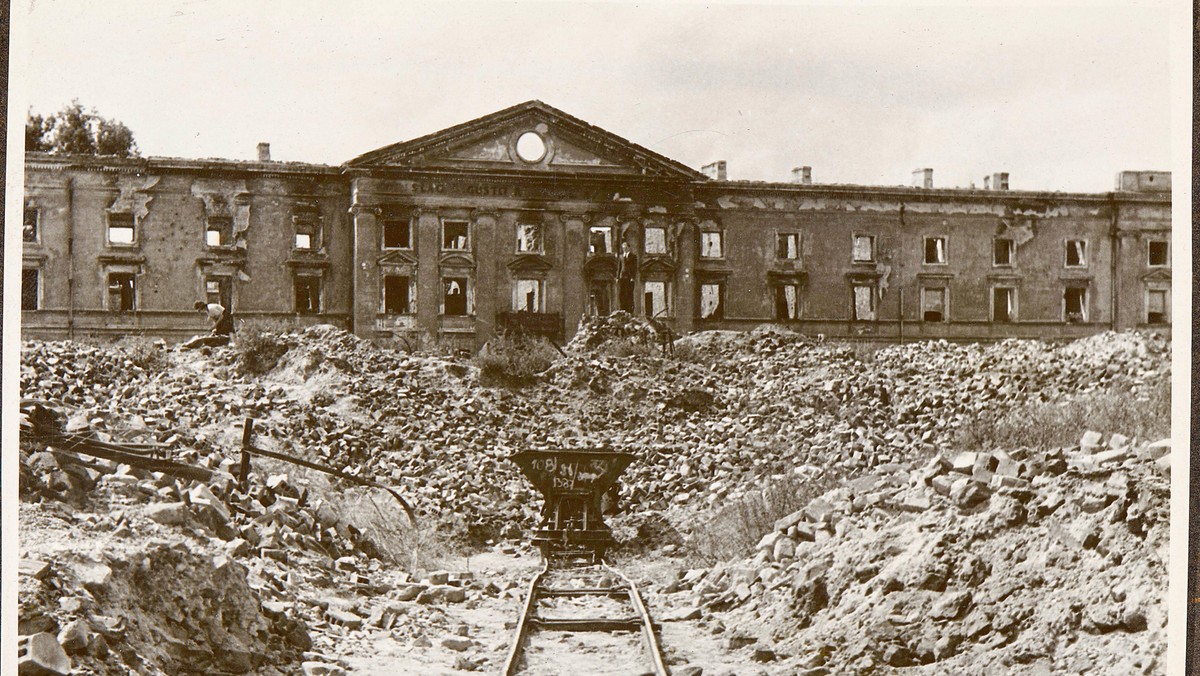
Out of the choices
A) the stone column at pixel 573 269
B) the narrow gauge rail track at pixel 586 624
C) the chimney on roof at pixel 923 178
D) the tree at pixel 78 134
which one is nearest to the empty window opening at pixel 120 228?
the tree at pixel 78 134

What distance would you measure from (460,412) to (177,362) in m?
2.49

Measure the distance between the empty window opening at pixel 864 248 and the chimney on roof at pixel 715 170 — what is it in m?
1.41

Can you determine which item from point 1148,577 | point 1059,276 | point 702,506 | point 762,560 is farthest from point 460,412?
point 1148,577

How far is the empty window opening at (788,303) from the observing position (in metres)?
8.78

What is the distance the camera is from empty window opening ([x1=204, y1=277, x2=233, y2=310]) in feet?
27.1

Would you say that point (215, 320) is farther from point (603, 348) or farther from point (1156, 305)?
point (1156, 305)

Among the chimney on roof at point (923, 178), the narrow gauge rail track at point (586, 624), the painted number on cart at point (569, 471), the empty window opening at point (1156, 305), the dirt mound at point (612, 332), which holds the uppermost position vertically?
the chimney on roof at point (923, 178)

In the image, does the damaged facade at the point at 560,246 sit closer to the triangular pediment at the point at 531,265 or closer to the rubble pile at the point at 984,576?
the triangular pediment at the point at 531,265

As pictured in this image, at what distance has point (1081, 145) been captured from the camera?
741 centimetres

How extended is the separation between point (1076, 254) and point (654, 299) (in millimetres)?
3328

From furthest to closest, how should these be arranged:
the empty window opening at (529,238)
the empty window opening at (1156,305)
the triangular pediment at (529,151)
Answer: the empty window opening at (529,238) → the triangular pediment at (529,151) → the empty window opening at (1156,305)

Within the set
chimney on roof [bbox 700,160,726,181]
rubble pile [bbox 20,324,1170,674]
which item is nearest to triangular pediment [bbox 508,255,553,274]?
rubble pile [bbox 20,324,1170,674]

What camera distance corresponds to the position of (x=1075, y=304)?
815 centimetres

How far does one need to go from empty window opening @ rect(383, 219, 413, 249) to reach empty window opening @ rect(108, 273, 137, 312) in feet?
6.90
